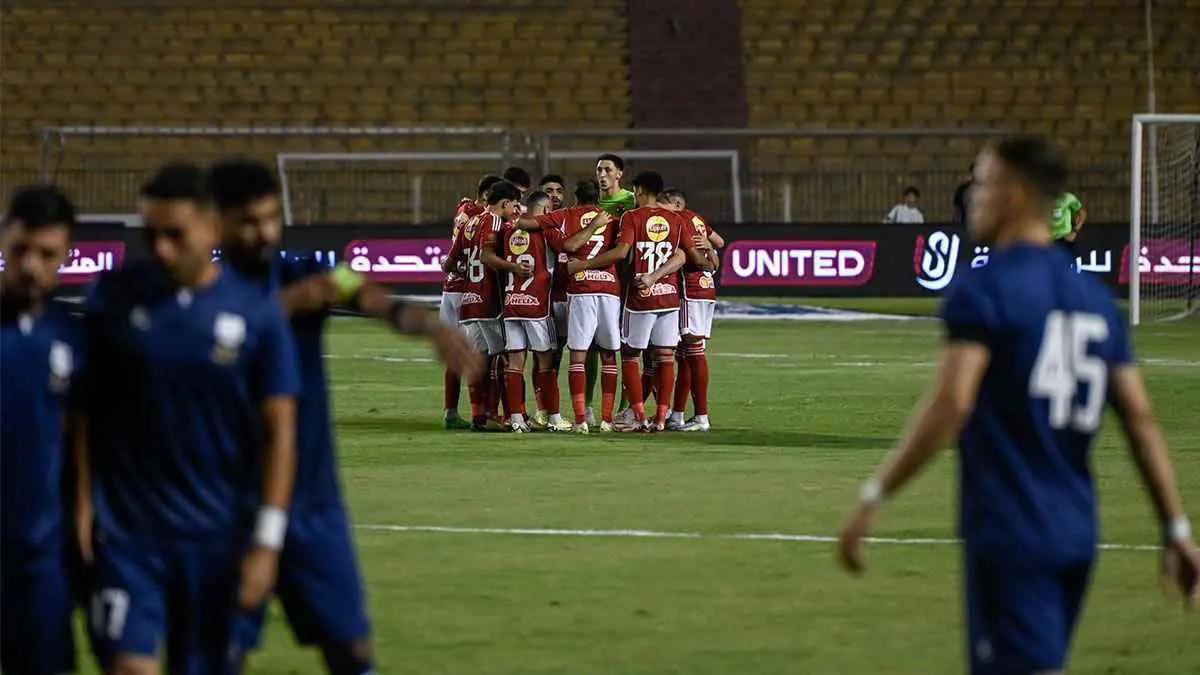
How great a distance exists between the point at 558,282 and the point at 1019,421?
43.0 ft

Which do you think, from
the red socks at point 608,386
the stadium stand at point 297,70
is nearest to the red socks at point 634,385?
the red socks at point 608,386

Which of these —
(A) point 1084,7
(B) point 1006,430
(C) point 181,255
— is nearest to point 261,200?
(C) point 181,255

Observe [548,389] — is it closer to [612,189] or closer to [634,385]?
[634,385]

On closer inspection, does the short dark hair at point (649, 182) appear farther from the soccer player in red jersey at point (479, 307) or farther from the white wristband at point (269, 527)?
the white wristband at point (269, 527)

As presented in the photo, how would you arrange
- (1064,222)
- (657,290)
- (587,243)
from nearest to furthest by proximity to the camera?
(587,243) < (657,290) < (1064,222)

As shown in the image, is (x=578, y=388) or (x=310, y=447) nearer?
(x=310, y=447)

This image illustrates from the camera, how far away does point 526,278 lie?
18.0m

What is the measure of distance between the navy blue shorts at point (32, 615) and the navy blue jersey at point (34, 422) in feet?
0.18

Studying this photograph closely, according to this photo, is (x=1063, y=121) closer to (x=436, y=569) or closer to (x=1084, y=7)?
A: (x=1084, y=7)

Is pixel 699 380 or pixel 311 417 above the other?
pixel 311 417

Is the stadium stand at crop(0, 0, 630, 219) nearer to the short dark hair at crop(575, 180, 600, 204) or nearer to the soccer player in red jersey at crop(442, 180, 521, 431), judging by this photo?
the soccer player in red jersey at crop(442, 180, 521, 431)

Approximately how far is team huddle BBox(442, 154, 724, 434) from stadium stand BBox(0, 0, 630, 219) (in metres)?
21.1

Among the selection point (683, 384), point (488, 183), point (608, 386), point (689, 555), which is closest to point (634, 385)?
point (608, 386)

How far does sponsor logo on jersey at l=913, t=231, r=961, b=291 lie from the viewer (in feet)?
109
